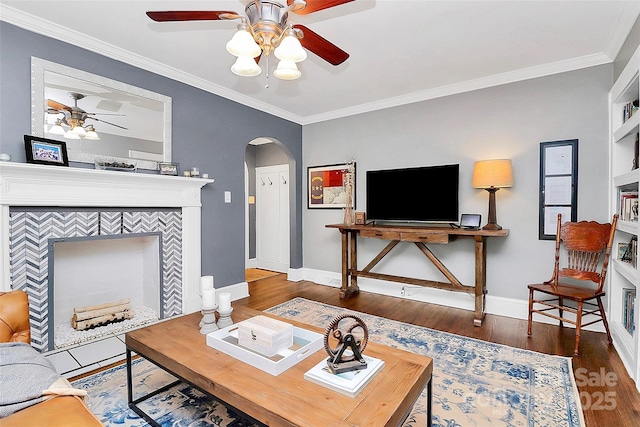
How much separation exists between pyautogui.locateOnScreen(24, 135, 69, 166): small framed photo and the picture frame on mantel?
292 centimetres

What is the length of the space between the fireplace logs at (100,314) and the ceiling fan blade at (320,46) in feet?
9.54

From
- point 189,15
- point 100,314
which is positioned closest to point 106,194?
point 100,314

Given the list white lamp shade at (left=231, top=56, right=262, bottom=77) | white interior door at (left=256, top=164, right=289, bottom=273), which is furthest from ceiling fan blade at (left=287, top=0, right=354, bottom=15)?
white interior door at (left=256, top=164, right=289, bottom=273)

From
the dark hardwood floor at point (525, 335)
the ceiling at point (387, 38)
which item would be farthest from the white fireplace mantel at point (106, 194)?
the ceiling at point (387, 38)

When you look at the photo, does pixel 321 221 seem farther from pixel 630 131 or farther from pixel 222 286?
pixel 630 131

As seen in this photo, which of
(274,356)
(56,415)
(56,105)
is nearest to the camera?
(56,415)

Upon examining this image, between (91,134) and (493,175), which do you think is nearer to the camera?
(91,134)

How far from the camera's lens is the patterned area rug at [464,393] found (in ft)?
5.49

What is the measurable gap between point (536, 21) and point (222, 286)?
3.80 m

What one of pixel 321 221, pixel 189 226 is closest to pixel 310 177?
pixel 321 221

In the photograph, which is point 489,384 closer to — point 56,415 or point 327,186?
point 56,415

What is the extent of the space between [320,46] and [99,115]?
203cm

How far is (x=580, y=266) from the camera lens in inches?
111

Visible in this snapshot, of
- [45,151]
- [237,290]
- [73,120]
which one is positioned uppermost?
[73,120]
